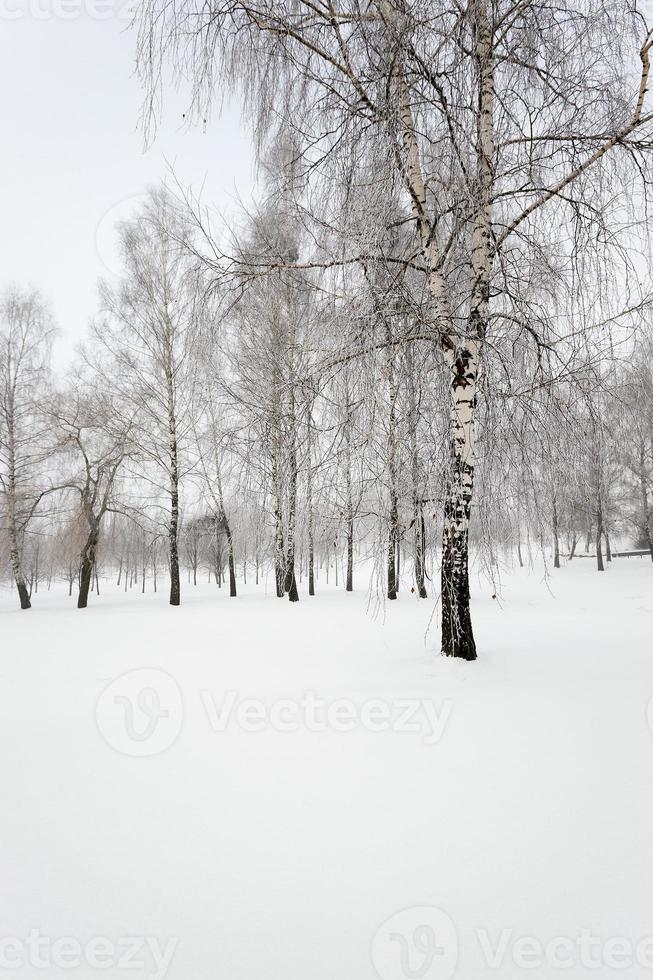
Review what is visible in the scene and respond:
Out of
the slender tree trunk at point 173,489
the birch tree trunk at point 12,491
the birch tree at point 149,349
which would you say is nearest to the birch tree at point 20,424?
the birch tree trunk at point 12,491

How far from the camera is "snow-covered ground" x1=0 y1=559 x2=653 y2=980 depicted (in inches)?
50.6

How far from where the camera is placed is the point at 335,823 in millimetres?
1802

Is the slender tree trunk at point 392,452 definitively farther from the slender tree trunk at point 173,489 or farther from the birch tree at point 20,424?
the birch tree at point 20,424

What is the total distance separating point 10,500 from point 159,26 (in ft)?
41.7

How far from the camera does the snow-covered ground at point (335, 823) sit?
4.22 feet

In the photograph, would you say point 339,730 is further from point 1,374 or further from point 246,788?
point 1,374

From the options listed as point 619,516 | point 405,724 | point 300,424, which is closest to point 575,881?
point 405,724

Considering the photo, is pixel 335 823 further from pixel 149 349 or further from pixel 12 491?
pixel 12 491

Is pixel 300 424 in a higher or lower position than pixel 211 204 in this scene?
lower

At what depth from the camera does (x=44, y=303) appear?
545 inches

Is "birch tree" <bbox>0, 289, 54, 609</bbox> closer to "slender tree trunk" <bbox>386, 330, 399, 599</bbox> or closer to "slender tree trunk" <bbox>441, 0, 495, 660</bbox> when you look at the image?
"slender tree trunk" <bbox>386, 330, 399, 599</bbox>

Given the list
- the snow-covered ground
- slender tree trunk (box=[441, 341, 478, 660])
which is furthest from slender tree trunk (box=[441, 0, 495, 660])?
the snow-covered ground

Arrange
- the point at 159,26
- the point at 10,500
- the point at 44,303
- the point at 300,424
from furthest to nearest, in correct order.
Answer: the point at 44,303
the point at 10,500
the point at 300,424
the point at 159,26

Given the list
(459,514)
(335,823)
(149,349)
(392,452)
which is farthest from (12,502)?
(335,823)
